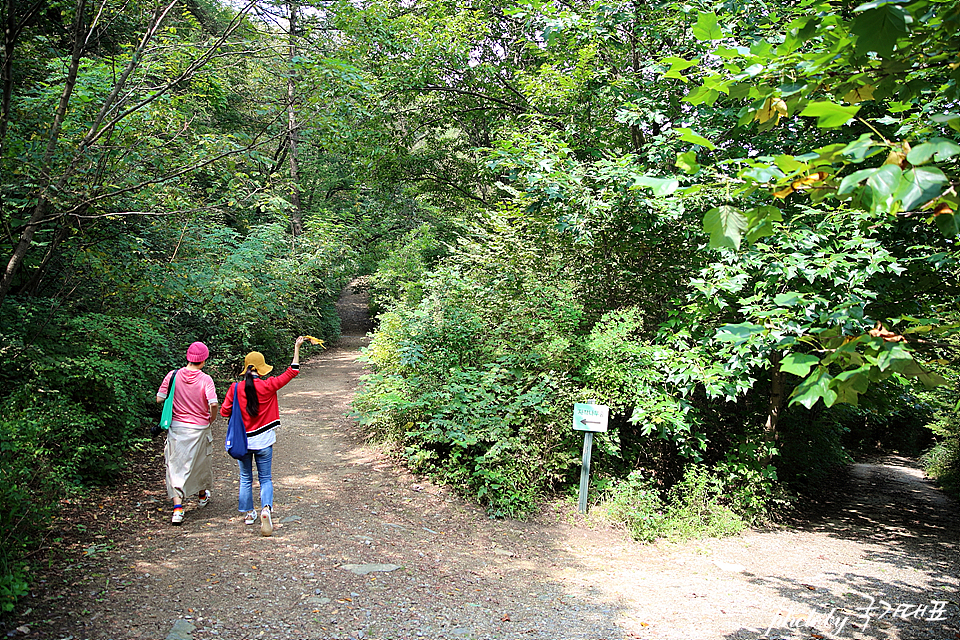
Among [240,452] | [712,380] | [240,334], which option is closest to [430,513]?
[240,452]

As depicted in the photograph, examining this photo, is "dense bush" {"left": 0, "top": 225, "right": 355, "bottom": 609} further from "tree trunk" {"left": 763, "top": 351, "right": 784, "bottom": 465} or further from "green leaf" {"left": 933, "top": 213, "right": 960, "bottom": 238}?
"tree trunk" {"left": 763, "top": 351, "right": 784, "bottom": 465}

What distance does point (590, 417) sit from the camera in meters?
7.49

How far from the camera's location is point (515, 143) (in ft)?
30.0

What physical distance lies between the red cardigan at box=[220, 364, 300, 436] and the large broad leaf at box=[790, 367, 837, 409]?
14.9 ft

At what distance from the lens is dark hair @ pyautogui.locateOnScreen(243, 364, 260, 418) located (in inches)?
213

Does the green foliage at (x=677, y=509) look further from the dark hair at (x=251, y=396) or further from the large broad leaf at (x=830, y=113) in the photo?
the large broad leaf at (x=830, y=113)

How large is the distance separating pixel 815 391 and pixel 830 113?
900 millimetres

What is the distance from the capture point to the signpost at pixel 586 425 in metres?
7.44

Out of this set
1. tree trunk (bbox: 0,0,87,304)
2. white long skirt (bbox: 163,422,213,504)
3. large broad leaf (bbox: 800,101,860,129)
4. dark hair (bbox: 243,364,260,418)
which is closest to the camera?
large broad leaf (bbox: 800,101,860,129)

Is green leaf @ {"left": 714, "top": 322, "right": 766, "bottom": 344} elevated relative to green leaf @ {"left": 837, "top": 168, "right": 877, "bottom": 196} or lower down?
lower down

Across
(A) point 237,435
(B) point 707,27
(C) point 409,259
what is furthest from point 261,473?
(C) point 409,259

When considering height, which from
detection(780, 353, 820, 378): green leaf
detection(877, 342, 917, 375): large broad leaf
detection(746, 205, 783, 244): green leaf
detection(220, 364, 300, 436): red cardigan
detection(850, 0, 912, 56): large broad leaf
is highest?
detection(850, 0, 912, 56): large broad leaf

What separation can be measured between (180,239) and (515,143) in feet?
17.7

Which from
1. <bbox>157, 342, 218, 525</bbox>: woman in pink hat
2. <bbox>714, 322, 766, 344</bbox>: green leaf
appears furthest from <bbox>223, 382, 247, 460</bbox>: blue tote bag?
<bbox>714, 322, 766, 344</bbox>: green leaf
